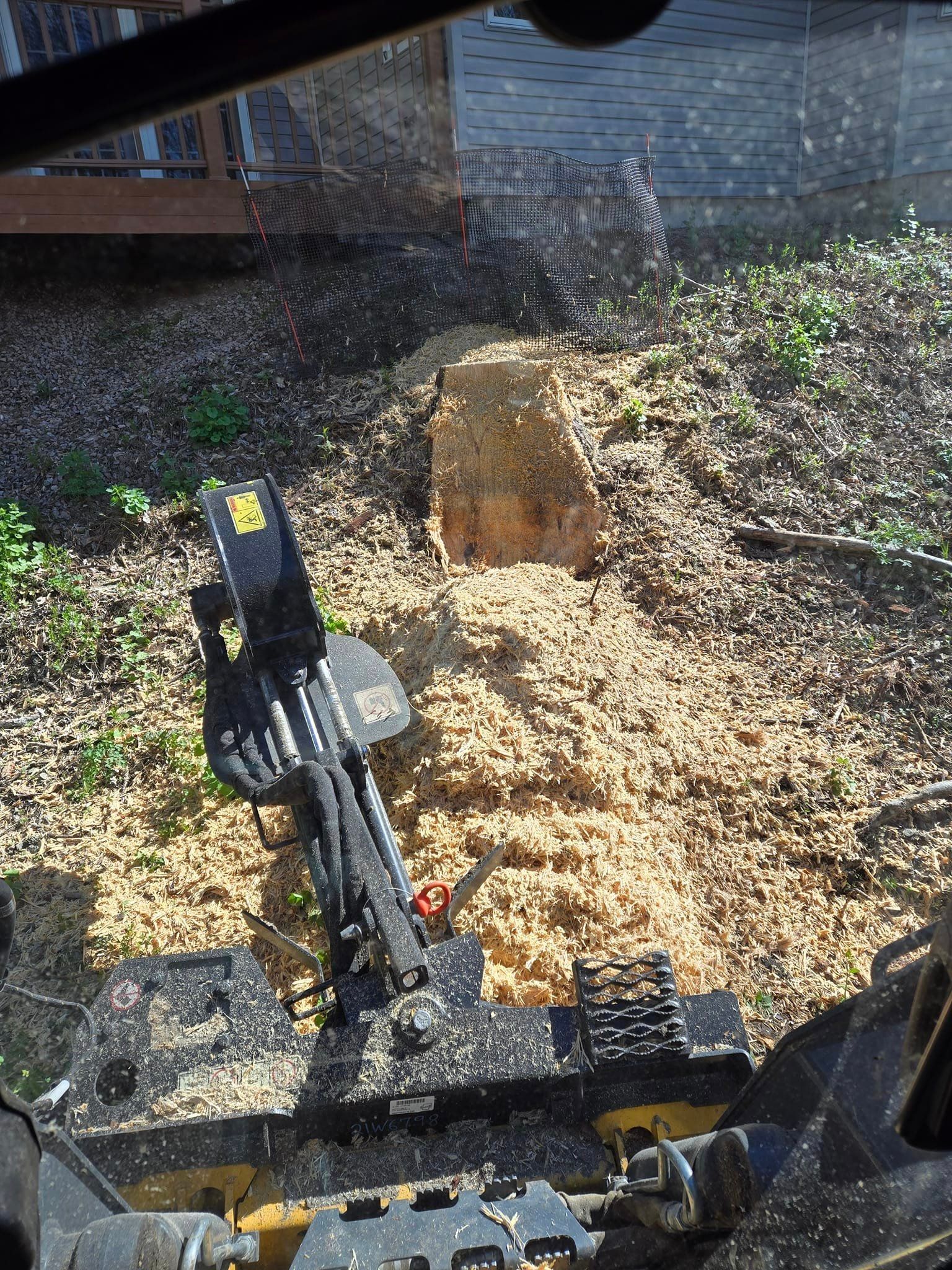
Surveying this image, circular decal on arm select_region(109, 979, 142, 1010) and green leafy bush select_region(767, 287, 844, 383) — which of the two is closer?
circular decal on arm select_region(109, 979, 142, 1010)

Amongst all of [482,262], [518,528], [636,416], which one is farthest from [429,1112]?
[482,262]

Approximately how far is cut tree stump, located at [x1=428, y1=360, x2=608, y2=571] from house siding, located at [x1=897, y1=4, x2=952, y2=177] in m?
4.08

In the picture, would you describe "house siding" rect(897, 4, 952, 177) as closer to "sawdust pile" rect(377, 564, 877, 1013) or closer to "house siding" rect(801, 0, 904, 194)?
"house siding" rect(801, 0, 904, 194)

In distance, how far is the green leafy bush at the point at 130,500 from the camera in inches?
246

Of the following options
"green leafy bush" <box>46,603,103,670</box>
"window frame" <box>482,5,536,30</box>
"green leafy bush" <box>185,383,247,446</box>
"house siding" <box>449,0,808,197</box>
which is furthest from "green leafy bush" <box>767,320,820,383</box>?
"window frame" <box>482,5,536,30</box>

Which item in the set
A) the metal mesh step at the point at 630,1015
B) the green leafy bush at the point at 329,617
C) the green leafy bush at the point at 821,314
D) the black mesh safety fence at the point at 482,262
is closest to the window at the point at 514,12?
the metal mesh step at the point at 630,1015

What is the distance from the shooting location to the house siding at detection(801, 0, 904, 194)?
4.24 ft

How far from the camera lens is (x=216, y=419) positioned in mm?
7031

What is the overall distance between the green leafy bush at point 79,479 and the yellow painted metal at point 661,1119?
5.84 meters

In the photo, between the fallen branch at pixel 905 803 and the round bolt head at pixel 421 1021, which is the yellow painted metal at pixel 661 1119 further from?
the fallen branch at pixel 905 803

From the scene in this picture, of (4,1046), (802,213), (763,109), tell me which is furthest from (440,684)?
(802,213)

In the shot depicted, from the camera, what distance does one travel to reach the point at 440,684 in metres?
4.36

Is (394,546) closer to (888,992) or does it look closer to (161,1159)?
(161,1159)

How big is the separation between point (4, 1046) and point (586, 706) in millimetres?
→ 2880
